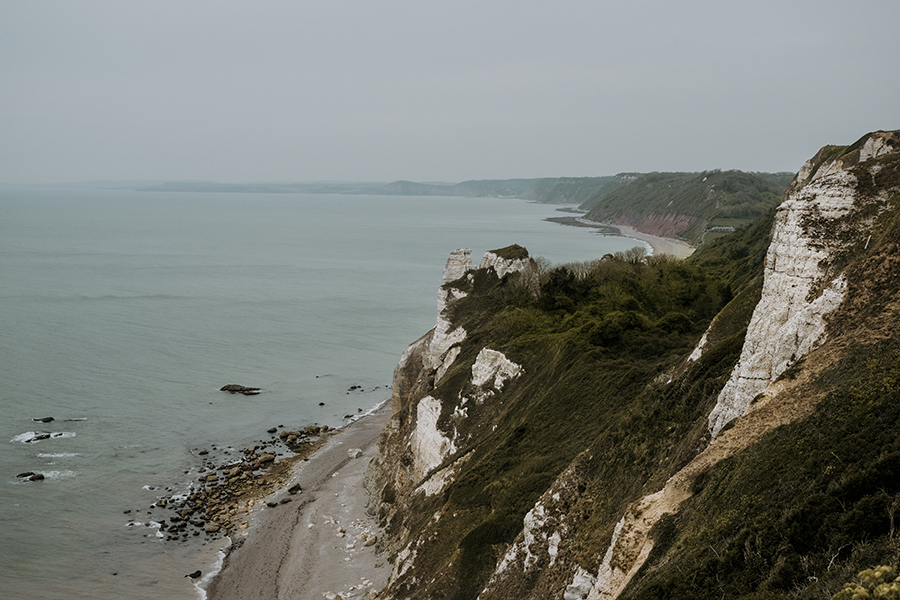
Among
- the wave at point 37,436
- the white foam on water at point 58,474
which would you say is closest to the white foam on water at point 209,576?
the white foam on water at point 58,474

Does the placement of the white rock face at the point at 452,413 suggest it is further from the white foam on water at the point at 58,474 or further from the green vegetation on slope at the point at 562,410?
the white foam on water at the point at 58,474

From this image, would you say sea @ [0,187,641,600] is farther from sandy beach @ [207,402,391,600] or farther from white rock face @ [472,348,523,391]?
white rock face @ [472,348,523,391]

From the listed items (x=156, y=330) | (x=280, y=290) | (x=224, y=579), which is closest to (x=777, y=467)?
(x=224, y=579)

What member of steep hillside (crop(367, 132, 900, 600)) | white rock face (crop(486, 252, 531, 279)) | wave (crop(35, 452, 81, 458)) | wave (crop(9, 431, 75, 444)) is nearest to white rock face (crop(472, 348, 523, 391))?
steep hillside (crop(367, 132, 900, 600))

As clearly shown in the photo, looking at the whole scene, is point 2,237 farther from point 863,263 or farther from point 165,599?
point 863,263

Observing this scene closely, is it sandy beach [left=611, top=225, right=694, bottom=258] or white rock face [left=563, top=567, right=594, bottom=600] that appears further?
sandy beach [left=611, top=225, right=694, bottom=258]

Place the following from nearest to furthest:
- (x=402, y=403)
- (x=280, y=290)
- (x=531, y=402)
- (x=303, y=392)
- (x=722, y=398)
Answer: (x=722, y=398) < (x=531, y=402) < (x=402, y=403) < (x=303, y=392) < (x=280, y=290)
